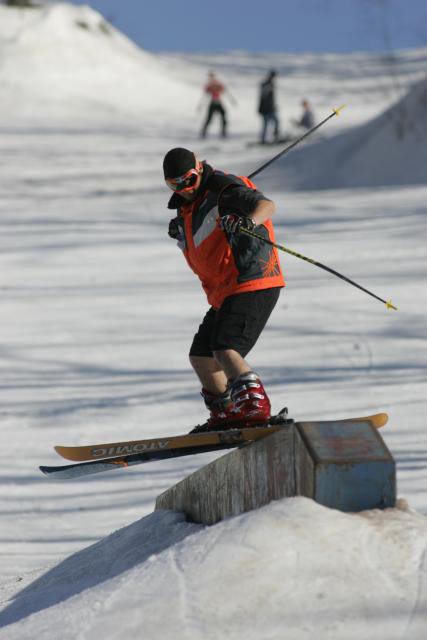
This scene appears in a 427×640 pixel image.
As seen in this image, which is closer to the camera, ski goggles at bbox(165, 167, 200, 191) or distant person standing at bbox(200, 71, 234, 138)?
ski goggles at bbox(165, 167, 200, 191)

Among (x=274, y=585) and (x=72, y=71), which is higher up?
(x=72, y=71)

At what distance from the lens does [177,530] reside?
4824mm

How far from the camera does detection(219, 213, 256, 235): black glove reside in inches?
178

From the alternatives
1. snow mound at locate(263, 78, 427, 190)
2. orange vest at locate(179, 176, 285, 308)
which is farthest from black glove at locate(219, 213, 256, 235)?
snow mound at locate(263, 78, 427, 190)

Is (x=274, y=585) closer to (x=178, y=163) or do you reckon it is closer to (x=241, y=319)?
(x=241, y=319)

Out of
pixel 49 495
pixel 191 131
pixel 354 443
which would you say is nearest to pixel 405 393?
pixel 49 495

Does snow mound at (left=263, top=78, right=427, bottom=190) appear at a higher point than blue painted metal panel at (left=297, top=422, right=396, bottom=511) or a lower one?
higher

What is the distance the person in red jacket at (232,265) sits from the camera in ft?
15.5

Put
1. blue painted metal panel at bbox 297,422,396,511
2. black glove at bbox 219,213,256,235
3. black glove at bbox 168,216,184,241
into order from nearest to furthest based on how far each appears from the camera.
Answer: blue painted metal panel at bbox 297,422,396,511, black glove at bbox 219,213,256,235, black glove at bbox 168,216,184,241

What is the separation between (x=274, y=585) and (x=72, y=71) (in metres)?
30.5

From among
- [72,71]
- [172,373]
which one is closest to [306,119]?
[72,71]

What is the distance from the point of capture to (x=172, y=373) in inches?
373

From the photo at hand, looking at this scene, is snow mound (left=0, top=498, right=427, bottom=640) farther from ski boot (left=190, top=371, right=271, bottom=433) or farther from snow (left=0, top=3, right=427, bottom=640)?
ski boot (left=190, top=371, right=271, bottom=433)

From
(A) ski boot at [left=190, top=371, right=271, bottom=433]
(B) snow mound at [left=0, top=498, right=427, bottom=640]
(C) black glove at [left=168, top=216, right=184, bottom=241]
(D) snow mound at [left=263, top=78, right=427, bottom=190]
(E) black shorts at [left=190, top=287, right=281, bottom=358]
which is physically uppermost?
(D) snow mound at [left=263, top=78, right=427, bottom=190]
